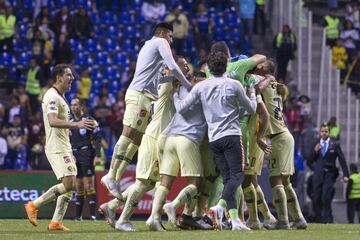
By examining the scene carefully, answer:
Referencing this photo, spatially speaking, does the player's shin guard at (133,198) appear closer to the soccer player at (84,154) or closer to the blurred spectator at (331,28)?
the soccer player at (84,154)

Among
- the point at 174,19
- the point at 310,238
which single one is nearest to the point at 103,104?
the point at 174,19

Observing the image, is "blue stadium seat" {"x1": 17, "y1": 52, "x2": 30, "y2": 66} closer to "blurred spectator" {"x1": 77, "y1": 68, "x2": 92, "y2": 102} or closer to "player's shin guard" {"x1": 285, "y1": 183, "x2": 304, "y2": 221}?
"blurred spectator" {"x1": 77, "y1": 68, "x2": 92, "y2": 102}

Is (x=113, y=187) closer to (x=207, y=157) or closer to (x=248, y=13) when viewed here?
(x=207, y=157)

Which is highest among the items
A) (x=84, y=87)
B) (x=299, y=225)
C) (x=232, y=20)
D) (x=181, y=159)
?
(x=232, y=20)

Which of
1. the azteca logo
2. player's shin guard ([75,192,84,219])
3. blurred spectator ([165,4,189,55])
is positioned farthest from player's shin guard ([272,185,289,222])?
blurred spectator ([165,4,189,55])

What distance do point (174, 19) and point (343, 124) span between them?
6421 mm

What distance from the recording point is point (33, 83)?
1441 inches

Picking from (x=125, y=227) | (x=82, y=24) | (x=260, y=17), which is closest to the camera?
(x=125, y=227)

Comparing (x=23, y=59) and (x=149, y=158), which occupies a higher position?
(x=23, y=59)

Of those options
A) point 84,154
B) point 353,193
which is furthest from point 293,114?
point 84,154

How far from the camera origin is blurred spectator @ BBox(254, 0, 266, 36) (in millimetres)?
40344

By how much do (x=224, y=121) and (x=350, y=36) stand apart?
20070 mm

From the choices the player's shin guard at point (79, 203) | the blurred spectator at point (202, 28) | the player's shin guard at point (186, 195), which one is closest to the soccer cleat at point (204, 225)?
the player's shin guard at point (186, 195)

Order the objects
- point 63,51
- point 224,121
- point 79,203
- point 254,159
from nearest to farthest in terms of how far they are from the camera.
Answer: point 224,121
point 254,159
point 79,203
point 63,51
